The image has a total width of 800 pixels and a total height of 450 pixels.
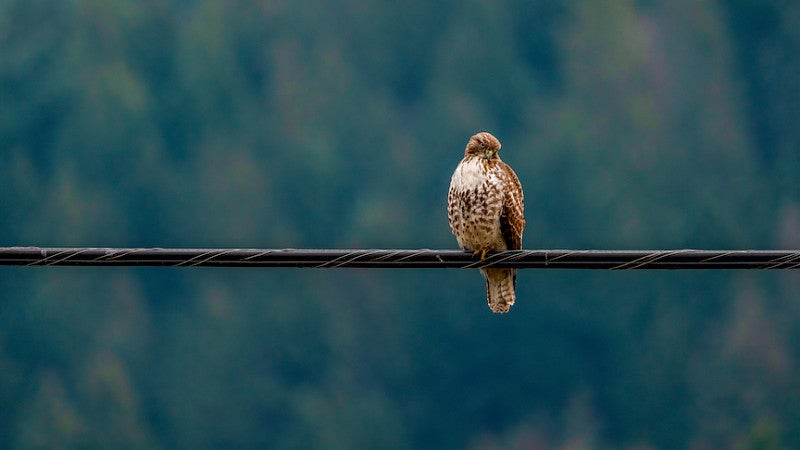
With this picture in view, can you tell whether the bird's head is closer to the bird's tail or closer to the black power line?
the bird's tail

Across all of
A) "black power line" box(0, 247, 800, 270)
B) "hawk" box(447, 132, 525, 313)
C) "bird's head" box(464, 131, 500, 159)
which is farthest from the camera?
"bird's head" box(464, 131, 500, 159)

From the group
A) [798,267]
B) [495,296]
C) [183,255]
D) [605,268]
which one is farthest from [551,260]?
[495,296]

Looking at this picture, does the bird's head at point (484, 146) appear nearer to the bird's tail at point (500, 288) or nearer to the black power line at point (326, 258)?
the bird's tail at point (500, 288)

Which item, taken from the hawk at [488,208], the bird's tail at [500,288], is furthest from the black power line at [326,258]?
the bird's tail at [500,288]

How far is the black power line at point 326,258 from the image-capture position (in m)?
7.56

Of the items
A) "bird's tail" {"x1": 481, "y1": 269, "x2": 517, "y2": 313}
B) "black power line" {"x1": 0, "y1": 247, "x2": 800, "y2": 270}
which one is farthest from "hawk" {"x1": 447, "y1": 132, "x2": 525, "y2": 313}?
"black power line" {"x1": 0, "y1": 247, "x2": 800, "y2": 270}

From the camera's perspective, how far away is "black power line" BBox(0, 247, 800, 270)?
24.8 ft

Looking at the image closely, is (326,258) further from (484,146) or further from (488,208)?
(484,146)

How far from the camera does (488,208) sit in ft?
35.0

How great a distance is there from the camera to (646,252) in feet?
24.9

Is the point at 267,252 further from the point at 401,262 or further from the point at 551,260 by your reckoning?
the point at 551,260

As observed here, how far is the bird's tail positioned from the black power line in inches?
126

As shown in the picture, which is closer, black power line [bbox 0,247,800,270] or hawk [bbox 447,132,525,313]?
black power line [bbox 0,247,800,270]

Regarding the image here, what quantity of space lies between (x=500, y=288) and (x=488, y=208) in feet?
2.66
